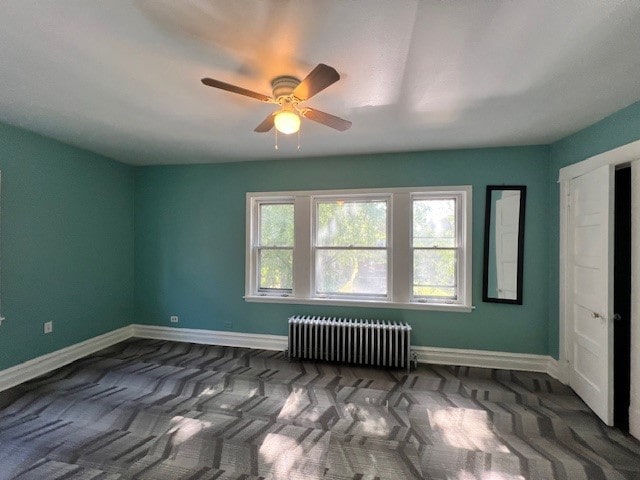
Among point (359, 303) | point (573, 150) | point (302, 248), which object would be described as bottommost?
point (359, 303)

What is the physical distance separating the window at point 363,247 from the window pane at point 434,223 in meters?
0.01

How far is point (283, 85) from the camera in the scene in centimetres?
182

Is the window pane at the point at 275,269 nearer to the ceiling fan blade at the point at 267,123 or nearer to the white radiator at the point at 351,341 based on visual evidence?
the white radiator at the point at 351,341

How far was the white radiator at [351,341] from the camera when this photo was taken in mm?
3166

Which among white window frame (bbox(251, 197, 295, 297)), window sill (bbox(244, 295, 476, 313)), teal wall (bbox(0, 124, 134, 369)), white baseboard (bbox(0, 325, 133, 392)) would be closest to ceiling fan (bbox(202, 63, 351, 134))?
white window frame (bbox(251, 197, 295, 297))

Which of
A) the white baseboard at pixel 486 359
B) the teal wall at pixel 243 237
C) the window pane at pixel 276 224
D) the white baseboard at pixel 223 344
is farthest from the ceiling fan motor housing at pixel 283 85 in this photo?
the white baseboard at pixel 486 359

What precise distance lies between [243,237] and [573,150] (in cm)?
379

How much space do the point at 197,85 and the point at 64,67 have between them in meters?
0.77

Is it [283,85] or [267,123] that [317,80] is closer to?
[283,85]

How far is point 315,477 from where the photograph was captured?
1753 mm

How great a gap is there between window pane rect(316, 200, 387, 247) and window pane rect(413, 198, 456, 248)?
40 cm

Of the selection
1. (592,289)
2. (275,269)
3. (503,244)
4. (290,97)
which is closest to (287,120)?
(290,97)

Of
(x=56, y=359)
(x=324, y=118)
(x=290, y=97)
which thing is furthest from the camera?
(x=56, y=359)

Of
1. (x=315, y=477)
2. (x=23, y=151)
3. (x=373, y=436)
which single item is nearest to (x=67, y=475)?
(x=315, y=477)
